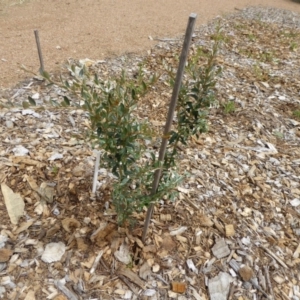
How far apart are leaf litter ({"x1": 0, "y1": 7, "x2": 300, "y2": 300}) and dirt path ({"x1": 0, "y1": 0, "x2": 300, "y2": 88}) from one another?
100 centimetres

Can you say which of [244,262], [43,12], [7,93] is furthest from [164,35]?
[244,262]

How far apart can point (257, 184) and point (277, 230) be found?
1.49 feet

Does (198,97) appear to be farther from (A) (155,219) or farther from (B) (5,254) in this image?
(B) (5,254)

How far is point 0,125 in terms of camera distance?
2.92 metres

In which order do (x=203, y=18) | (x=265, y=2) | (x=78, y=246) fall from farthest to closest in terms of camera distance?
(x=265, y=2) → (x=203, y=18) → (x=78, y=246)

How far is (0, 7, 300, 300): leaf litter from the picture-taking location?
2010 mm

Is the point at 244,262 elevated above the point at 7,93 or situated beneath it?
situated beneath

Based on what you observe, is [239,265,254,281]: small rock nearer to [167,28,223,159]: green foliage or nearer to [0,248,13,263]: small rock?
[167,28,223,159]: green foliage

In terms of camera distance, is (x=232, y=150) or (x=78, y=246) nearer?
(x=78, y=246)

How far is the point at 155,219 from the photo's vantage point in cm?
231

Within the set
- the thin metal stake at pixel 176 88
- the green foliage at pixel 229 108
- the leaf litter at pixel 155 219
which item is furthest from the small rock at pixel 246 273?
the green foliage at pixel 229 108

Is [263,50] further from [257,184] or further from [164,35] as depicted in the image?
[257,184]

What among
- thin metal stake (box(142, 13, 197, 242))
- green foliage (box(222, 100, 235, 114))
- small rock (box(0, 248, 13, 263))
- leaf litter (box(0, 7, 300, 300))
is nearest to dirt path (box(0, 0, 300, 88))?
leaf litter (box(0, 7, 300, 300))

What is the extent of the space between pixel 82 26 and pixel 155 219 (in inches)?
165
